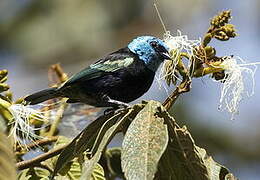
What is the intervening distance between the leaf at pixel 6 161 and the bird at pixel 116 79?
1.59m

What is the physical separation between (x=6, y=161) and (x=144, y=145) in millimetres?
445

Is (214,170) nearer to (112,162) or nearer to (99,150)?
(99,150)

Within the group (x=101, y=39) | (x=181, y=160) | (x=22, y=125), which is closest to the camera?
(x=181, y=160)

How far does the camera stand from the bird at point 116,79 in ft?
9.44

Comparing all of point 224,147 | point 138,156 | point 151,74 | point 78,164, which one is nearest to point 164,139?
point 138,156

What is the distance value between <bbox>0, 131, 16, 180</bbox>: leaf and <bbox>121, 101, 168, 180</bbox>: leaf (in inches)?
13.7

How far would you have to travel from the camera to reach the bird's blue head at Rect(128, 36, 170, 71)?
9.89 feet

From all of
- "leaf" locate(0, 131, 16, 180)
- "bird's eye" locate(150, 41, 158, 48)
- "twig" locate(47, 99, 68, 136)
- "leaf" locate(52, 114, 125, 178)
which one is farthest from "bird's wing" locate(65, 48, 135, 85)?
"leaf" locate(0, 131, 16, 180)

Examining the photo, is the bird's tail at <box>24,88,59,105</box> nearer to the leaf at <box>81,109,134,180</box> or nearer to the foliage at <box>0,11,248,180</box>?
the foliage at <box>0,11,248,180</box>

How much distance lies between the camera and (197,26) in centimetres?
624

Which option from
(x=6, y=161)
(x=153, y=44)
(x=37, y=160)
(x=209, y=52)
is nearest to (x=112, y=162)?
(x=37, y=160)

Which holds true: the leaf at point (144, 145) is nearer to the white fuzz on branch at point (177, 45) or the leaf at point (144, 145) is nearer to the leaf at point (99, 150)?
the leaf at point (99, 150)

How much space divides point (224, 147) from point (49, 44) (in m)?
1.78

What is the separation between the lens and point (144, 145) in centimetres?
153
